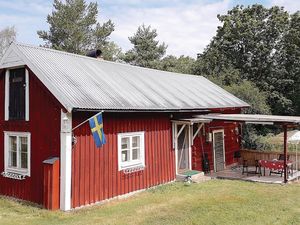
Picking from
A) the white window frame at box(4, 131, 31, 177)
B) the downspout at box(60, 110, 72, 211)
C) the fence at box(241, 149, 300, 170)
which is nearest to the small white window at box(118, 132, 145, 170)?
the downspout at box(60, 110, 72, 211)

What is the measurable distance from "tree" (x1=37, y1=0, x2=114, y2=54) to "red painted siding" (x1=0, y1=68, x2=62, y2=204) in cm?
2888

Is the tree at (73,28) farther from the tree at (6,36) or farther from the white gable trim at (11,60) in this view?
the white gable trim at (11,60)

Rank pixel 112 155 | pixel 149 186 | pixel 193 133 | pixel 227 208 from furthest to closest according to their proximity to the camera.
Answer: pixel 193 133 < pixel 149 186 < pixel 112 155 < pixel 227 208

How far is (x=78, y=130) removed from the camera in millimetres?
10914

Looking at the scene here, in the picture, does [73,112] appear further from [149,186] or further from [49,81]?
[149,186]

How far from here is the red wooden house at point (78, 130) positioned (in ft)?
35.2

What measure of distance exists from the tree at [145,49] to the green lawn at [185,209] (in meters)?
33.3

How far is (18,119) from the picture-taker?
12.1m

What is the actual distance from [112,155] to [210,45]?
30.5 metres

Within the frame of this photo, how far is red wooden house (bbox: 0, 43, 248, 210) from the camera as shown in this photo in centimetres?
1072

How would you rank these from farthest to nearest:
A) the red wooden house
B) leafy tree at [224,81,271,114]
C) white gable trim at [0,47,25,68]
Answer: leafy tree at [224,81,271,114], white gable trim at [0,47,25,68], the red wooden house

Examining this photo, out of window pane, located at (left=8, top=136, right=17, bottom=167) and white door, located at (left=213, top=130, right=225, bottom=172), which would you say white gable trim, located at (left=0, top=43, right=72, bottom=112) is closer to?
window pane, located at (left=8, top=136, right=17, bottom=167)

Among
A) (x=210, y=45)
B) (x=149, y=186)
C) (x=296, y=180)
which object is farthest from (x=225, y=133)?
(x=210, y=45)

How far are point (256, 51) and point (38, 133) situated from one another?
102 ft
